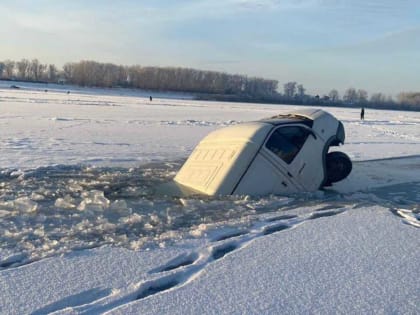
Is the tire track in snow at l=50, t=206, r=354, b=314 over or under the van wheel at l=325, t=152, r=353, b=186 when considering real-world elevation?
under

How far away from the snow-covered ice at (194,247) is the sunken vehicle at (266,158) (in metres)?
0.29

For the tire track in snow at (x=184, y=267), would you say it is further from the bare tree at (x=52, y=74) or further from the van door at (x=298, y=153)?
the bare tree at (x=52, y=74)

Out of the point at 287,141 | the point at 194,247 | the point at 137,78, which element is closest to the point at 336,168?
the point at 287,141

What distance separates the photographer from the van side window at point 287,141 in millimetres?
8586

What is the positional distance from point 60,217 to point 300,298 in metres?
3.92

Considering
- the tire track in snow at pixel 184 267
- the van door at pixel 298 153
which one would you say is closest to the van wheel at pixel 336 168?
the van door at pixel 298 153

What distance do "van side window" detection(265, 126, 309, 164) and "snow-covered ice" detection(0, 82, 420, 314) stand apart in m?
0.75

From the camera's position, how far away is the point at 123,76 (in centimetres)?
14575

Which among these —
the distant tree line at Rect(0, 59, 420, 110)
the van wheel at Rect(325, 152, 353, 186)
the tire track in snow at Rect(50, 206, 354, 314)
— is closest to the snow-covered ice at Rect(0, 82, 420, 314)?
the tire track in snow at Rect(50, 206, 354, 314)

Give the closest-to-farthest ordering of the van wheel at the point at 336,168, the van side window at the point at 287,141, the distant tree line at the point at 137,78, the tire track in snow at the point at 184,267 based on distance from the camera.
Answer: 1. the tire track in snow at the point at 184,267
2. the van side window at the point at 287,141
3. the van wheel at the point at 336,168
4. the distant tree line at the point at 137,78

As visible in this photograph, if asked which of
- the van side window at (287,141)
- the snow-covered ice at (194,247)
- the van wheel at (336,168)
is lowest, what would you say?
the snow-covered ice at (194,247)

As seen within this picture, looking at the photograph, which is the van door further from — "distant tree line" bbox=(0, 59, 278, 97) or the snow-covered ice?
"distant tree line" bbox=(0, 59, 278, 97)

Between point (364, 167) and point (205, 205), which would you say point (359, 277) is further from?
point (364, 167)

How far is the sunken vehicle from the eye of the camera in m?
8.33
